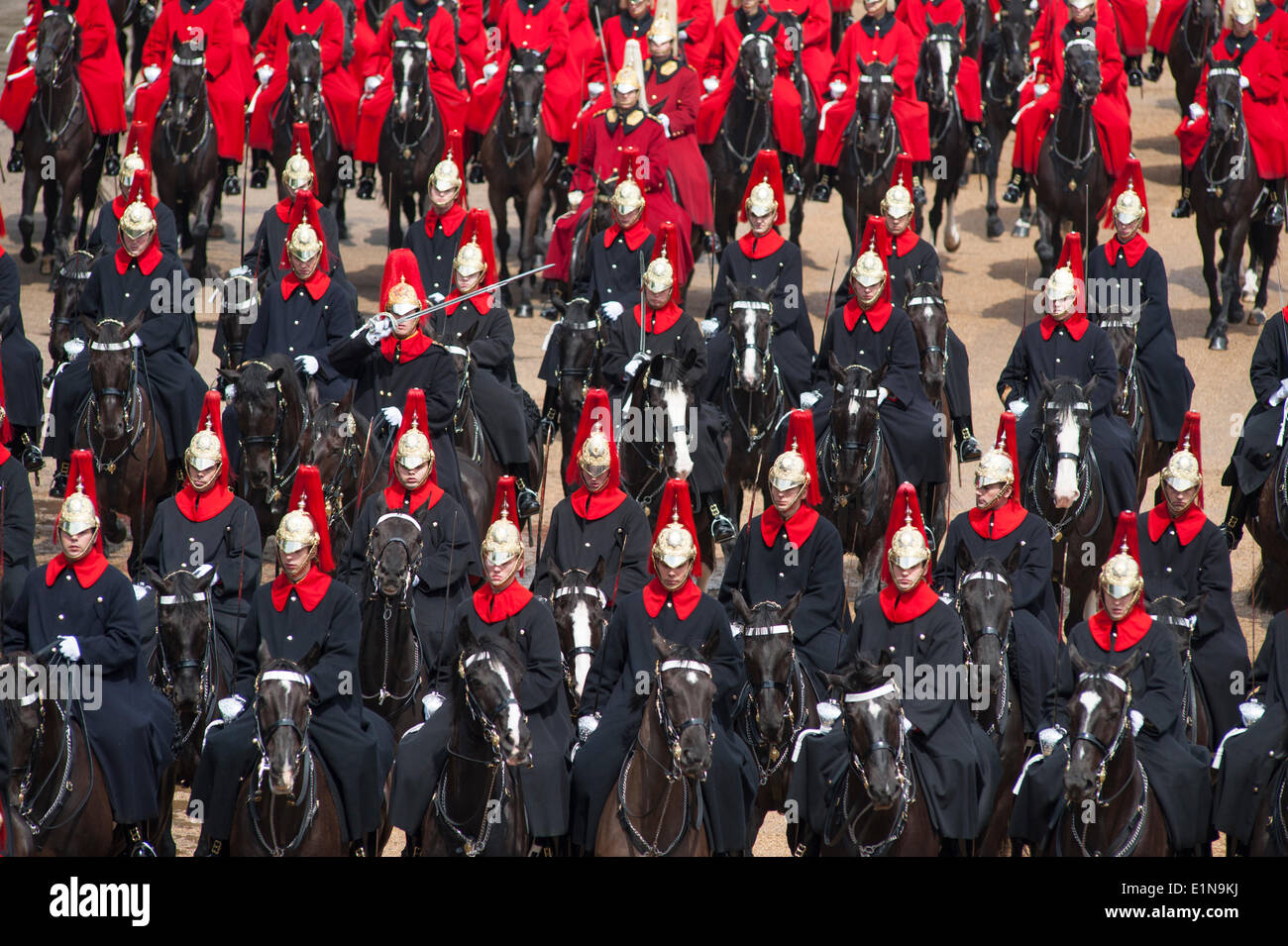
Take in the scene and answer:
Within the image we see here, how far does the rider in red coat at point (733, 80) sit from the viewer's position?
18.5 metres

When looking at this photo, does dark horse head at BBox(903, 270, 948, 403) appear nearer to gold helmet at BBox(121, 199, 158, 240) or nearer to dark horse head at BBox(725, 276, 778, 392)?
dark horse head at BBox(725, 276, 778, 392)

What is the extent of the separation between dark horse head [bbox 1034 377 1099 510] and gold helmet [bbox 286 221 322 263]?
4582 mm

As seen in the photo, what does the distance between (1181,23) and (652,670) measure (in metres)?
13.8

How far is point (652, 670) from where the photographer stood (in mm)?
9398

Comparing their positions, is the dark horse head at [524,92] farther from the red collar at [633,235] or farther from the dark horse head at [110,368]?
the dark horse head at [110,368]

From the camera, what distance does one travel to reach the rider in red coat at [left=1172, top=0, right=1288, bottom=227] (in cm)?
1783

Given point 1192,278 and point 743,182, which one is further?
point 1192,278

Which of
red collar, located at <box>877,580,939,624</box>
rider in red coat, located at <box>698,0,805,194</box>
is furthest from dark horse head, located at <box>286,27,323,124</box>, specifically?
red collar, located at <box>877,580,939,624</box>

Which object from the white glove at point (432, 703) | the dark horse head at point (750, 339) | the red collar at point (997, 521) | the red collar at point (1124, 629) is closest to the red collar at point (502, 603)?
the white glove at point (432, 703)

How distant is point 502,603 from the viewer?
957 cm

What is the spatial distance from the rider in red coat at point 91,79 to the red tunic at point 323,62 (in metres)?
1.19

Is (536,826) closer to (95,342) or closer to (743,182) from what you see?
(95,342)

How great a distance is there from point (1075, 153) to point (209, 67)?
7391 millimetres

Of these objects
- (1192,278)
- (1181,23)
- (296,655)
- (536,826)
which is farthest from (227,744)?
(1181,23)
